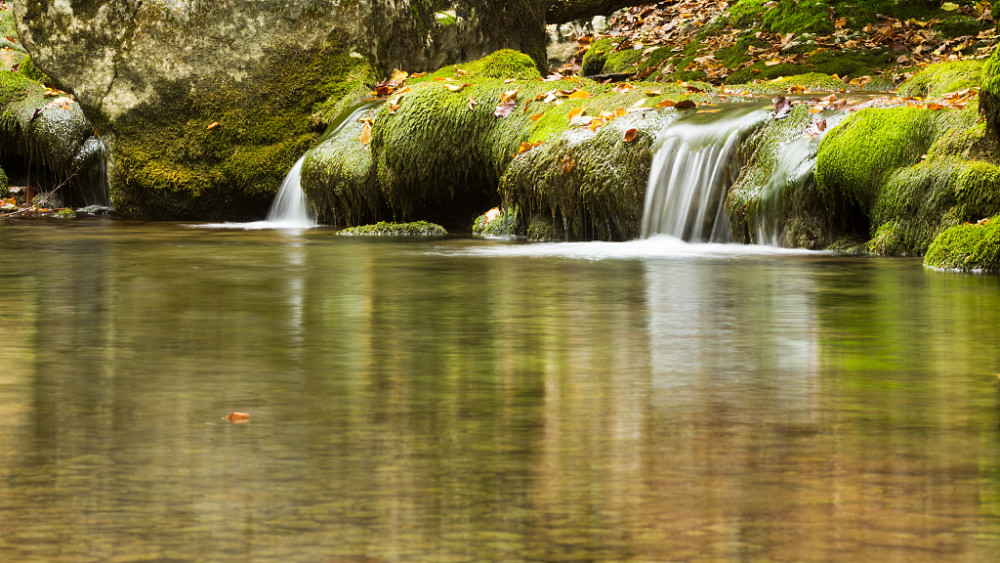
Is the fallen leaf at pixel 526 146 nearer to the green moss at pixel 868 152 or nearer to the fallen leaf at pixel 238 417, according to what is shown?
Answer: the green moss at pixel 868 152

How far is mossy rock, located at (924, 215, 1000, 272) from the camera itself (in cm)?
688

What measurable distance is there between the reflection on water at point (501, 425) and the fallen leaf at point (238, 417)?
0.09 feet

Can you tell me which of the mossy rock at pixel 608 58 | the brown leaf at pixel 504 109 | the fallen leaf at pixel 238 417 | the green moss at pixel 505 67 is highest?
the mossy rock at pixel 608 58

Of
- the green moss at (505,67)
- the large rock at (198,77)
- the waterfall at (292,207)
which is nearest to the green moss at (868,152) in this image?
the green moss at (505,67)

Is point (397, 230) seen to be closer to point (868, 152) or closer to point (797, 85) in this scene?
point (868, 152)

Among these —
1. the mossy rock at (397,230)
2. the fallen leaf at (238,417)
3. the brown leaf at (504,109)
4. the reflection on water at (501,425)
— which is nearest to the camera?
the reflection on water at (501,425)

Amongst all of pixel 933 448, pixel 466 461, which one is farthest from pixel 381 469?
pixel 933 448

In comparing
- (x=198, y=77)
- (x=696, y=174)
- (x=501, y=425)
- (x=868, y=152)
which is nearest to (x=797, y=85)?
(x=696, y=174)

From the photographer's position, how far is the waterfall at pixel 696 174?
29.9 feet

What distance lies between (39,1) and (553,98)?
6241mm

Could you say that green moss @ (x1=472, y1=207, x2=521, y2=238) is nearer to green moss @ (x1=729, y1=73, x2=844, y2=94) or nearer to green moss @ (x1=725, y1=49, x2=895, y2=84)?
green moss @ (x1=729, y1=73, x2=844, y2=94)

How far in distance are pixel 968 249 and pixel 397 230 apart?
16.4 feet

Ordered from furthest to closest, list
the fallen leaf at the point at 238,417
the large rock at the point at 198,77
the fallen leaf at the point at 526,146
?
1. the large rock at the point at 198,77
2. the fallen leaf at the point at 526,146
3. the fallen leaf at the point at 238,417

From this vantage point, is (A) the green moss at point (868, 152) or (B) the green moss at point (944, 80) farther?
(B) the green moss at point (944, 80)
